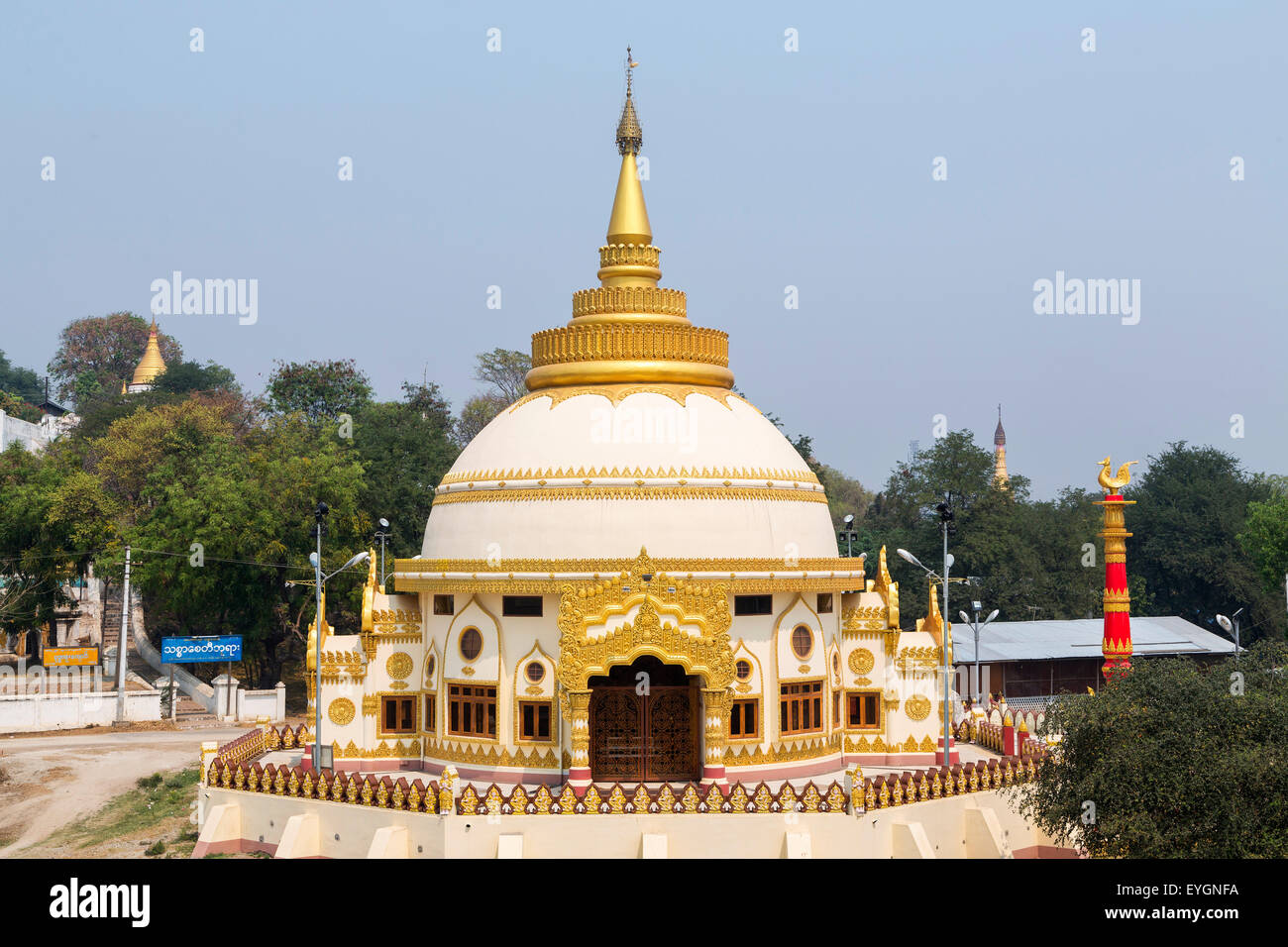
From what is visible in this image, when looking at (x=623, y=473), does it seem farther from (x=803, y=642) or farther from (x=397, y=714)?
(x=397, y=714)

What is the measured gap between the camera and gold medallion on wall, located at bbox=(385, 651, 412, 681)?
38.1 m

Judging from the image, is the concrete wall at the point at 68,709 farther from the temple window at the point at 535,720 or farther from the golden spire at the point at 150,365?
the golden spire at the point at 150,365

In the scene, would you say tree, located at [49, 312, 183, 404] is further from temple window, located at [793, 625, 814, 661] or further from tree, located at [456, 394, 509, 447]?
temple window, located at [793, 625, 814, 661]

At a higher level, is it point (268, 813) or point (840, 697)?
point (840, 697)

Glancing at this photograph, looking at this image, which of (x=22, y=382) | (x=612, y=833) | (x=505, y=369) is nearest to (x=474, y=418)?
(x=505, y=369)

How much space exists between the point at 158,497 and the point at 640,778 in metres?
39.4

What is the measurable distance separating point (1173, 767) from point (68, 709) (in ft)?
142

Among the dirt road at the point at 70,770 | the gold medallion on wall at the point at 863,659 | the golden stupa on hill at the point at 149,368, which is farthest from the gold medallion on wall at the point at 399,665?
the golden stupa on hill at the point at 149,368

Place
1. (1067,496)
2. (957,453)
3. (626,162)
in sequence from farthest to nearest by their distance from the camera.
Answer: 1. (1067,496)
2. (957,453)
3. (626,162)

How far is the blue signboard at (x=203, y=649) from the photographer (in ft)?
186

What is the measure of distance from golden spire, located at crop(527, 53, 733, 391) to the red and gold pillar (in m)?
12.6
